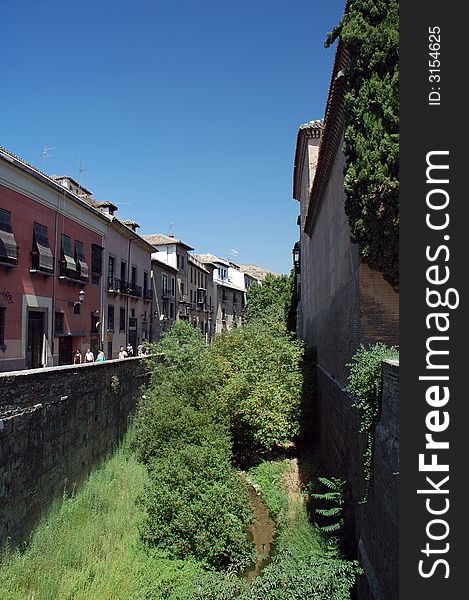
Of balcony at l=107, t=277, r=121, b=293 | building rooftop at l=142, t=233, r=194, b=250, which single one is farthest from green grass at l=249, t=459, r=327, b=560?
building rooftop at l=142, t=233, r=194, b=250

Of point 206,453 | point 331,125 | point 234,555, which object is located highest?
point 331,125

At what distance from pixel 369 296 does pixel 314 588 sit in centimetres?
404

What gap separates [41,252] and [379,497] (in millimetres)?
14653

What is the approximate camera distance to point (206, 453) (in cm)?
1148

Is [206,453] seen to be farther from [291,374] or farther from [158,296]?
[158,296]

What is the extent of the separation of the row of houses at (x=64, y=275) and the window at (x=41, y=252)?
0.03 meters

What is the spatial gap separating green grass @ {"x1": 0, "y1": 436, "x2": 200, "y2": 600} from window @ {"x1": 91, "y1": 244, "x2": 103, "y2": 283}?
12.7m

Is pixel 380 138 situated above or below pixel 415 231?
above

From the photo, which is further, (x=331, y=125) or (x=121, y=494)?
(x=121, y=494)

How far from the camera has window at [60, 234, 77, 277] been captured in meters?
19.6

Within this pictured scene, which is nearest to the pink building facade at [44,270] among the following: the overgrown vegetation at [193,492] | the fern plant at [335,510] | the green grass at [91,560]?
the overgrown vegetation at [193,492]

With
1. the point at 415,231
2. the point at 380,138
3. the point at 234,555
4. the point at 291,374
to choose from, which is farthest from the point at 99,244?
the point at 415,231

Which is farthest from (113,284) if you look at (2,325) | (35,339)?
(2,325)

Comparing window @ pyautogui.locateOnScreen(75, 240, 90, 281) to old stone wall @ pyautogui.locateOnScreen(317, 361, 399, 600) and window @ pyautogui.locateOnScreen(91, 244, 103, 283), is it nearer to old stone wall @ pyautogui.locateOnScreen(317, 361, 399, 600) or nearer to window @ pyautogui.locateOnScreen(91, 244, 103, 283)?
window @ pyautogui.locateOnScreen(91, 244, 103, 283)
